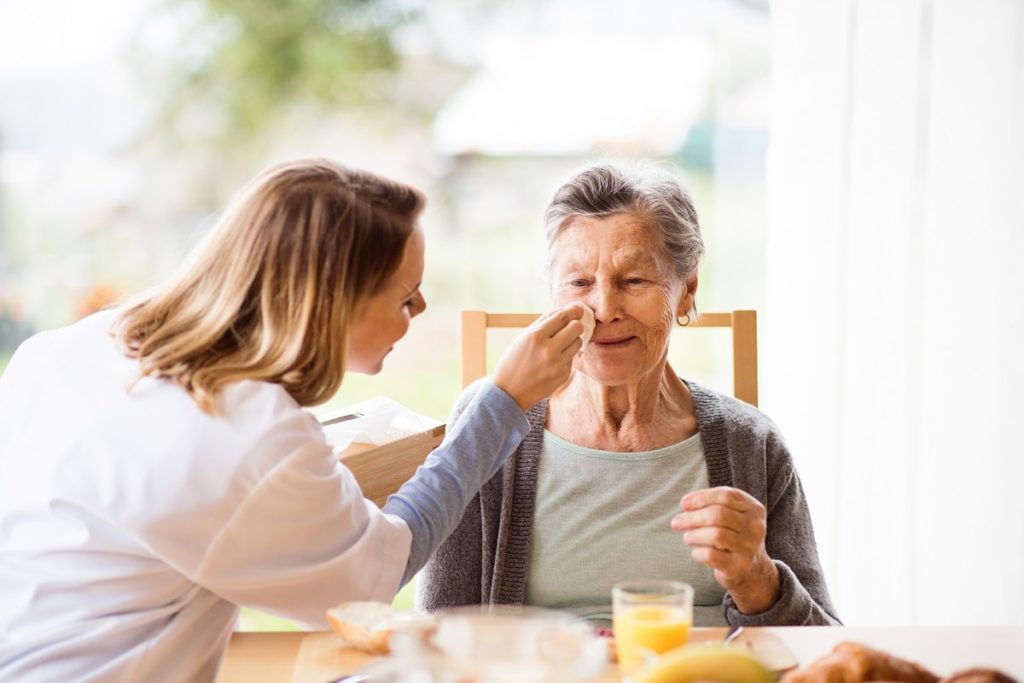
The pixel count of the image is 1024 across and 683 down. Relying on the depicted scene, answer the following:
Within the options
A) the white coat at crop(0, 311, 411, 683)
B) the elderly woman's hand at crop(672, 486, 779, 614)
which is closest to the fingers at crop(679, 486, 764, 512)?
the elderly woman's hand at crop(672, 486, 779, 614)

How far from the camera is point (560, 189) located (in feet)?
5.83

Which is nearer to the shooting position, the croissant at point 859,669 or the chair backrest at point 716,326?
the croissant at point 859,669

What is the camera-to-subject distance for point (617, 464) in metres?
1.77

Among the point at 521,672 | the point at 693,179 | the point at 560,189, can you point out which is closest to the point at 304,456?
the point at 521,672

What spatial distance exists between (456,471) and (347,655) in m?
0.29

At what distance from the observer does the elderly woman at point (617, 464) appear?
66.6 inches

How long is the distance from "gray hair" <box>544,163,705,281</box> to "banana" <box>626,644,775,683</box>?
96 centimetres

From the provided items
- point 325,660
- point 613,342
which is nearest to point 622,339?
point 613,342

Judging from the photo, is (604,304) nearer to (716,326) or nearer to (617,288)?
(617,288)

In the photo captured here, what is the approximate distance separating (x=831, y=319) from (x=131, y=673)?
2.00 metres

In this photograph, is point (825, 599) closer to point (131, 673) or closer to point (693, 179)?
point (131, 673)

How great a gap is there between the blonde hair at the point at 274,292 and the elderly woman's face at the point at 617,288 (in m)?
0.54

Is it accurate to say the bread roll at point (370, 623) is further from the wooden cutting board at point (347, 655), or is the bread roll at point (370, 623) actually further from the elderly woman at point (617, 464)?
the elderly woman at point (617, 464)

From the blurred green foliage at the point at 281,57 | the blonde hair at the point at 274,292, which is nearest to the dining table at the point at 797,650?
the blonde hair at the point at 274,292
